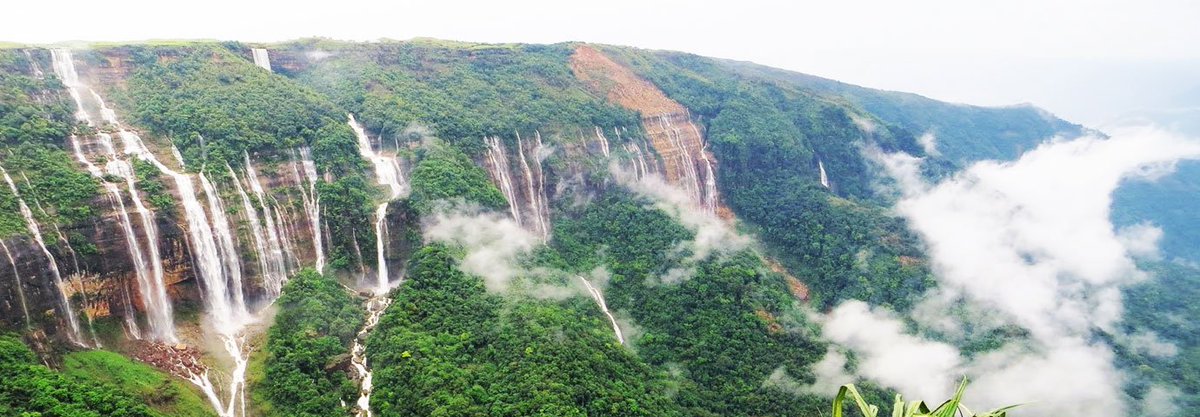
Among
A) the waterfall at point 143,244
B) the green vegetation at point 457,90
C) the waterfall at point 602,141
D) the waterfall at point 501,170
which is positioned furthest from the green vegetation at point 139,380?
the waterfall at point 602,141

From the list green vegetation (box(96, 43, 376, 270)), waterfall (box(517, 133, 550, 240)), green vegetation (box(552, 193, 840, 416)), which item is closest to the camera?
green vegetation (box(552, 193, 840, 416))

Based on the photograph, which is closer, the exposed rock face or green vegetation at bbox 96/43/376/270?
green vegetation at bbox 96/43/376/270

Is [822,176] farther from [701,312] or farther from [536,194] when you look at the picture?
[701,312]

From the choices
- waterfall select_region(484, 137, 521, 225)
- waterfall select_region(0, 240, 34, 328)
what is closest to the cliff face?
waterfall select_region(0, 240, 34, 328)

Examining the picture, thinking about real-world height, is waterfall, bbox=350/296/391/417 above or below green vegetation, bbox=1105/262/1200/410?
above

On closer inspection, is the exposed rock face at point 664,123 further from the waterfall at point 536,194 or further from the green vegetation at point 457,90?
the waterfall at point 536,194

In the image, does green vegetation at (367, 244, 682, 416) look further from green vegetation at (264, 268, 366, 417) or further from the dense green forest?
green vegetation at (264, 268, 366, 417)

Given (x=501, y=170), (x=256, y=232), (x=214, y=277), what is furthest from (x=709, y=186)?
(x=214, y=277)

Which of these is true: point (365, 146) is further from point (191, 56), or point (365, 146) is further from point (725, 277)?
point (725, 277)
